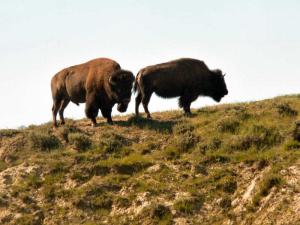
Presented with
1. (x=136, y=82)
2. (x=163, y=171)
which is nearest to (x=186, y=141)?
(x=163, y=171)

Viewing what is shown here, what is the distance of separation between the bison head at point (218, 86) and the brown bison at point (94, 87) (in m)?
3.91

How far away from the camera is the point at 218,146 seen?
2178 cm

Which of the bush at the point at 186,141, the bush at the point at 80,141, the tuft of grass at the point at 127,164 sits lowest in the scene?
the tuft of grass at the point at 127,164

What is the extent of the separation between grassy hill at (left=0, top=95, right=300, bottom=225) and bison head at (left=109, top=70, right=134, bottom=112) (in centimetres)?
97

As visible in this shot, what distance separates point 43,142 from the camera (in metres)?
24.0

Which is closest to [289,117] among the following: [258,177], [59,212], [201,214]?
[258,177]

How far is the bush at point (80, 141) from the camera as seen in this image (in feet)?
76.5

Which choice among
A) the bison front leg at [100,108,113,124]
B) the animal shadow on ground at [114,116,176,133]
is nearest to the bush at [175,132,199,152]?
the animal shadow on ground at [114,116,176,133]

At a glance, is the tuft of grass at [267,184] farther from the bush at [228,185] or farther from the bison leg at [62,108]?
the bison leg at [62,108]

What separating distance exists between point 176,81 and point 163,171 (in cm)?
618

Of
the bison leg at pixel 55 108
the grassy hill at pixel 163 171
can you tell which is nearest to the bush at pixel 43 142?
the grassy hill at pixel 163 171

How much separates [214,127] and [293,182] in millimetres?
5151

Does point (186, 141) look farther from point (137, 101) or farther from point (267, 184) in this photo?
point (137, 101)

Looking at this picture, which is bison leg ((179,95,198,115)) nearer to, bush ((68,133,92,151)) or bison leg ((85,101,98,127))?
bison leg ((85,101,98,127))
